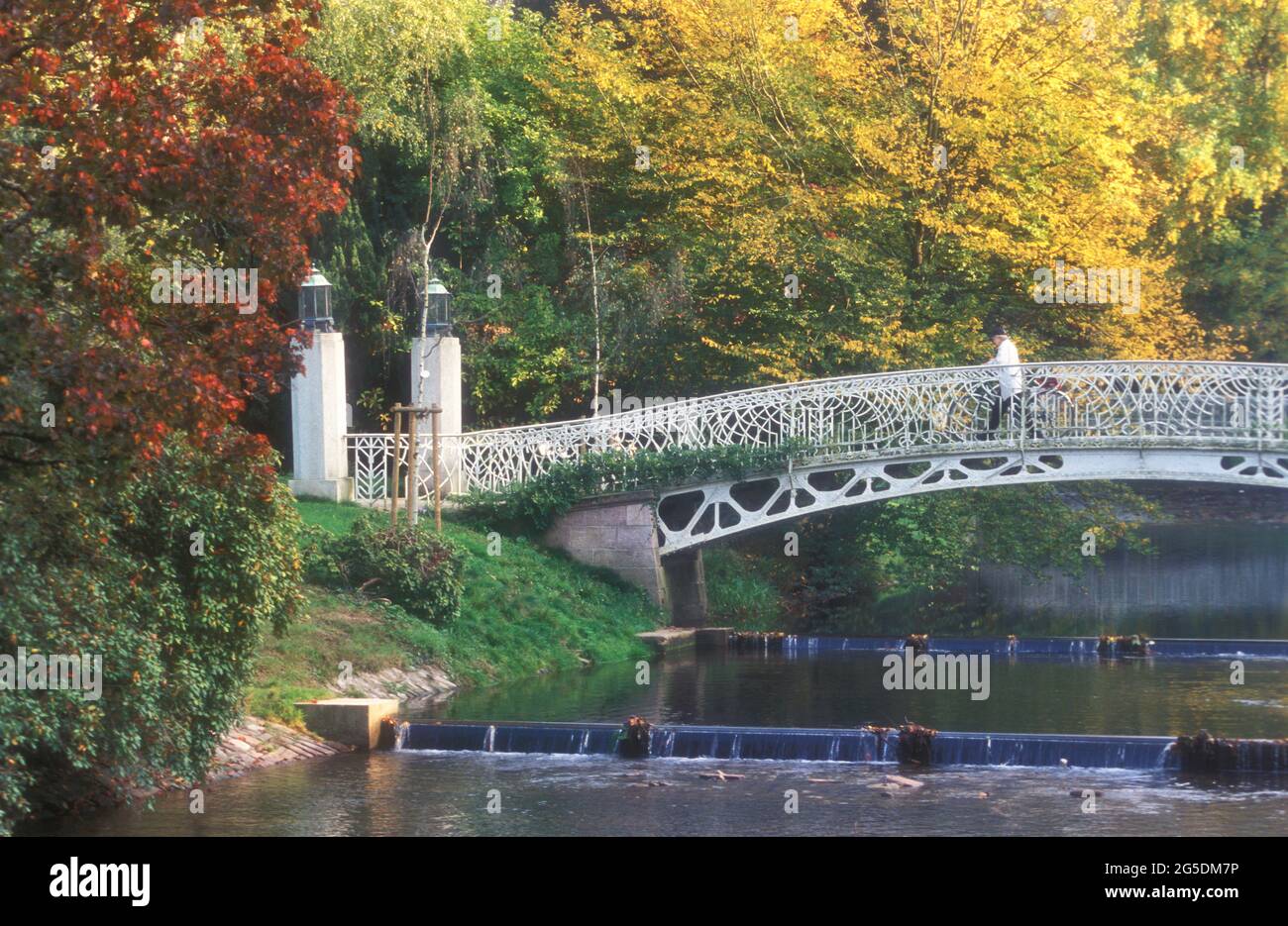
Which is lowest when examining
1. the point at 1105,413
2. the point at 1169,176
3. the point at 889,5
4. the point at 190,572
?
the point at 190,572

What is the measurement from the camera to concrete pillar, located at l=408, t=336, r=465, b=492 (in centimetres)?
2620

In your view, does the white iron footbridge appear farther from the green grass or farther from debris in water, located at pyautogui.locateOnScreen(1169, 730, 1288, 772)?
debris in water, located at pyautogui.locateOnScreen(1169, 730, 1288, 772)

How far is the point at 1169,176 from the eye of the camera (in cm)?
3406

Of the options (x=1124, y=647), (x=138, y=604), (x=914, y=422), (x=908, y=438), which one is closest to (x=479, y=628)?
(x=908, y=438)

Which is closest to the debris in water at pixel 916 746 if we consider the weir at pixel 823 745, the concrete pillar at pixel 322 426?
the weir at pixel 823 745

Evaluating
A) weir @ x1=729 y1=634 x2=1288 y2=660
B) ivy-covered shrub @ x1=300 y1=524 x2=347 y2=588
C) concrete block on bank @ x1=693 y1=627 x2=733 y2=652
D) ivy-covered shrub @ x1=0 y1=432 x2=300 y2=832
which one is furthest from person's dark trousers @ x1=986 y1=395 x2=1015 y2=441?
ivy-covered shrub @ x1=0 y1=432 x2=300 y2=832

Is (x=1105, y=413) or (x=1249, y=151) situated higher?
(x=1249, y=151)

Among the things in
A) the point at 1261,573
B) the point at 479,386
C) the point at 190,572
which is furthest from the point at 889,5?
the point at 190,572

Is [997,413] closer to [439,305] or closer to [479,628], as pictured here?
[439,305]

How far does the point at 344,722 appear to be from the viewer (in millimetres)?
17234

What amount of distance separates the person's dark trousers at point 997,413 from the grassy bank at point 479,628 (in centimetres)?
557
